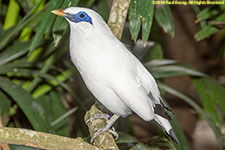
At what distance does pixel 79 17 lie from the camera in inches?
56.9

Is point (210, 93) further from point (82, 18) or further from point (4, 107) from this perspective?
point (4, 107)

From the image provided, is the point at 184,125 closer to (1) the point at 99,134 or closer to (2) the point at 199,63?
(2) the point at 199,63

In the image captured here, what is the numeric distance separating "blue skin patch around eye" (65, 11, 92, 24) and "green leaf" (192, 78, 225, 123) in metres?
1.01

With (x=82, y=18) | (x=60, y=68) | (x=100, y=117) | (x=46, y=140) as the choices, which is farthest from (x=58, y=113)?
(x=46, y=140)

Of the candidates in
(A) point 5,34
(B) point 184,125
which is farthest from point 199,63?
(A) point 5,34

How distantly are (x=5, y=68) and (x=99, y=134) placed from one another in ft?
2.25

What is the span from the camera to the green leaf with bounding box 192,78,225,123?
2.17 meters

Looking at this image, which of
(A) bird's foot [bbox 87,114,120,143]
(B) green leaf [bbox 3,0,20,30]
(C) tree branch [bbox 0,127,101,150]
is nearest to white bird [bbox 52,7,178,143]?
(A) bird's foot [bbox 87,114,120,143]

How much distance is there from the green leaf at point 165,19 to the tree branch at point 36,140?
3.50 feet

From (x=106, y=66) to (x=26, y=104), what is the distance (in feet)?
2.06

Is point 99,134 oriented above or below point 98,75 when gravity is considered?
below

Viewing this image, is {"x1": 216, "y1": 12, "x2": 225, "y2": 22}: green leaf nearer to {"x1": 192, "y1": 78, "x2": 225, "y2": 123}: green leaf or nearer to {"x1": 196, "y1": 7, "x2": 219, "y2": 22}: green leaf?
{"x1": 196, "y1": 7, "x2": 219, "y2": 22}: green leaf

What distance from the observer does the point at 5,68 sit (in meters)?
1.95

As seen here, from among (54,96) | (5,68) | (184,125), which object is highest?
(5,68)
